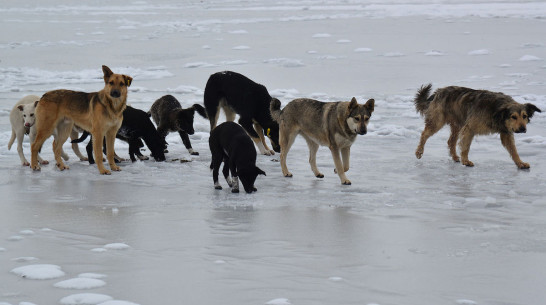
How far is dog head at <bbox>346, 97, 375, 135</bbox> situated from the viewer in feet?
31.3

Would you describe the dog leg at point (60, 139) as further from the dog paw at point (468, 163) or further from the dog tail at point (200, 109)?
the dog paw at point (468, 163)

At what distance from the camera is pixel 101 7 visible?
44.8m

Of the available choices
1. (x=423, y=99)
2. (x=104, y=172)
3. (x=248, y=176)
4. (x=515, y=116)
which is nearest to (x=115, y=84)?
(x=104, y=172)

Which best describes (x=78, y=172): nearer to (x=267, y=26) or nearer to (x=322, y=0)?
(x=267, y=26)

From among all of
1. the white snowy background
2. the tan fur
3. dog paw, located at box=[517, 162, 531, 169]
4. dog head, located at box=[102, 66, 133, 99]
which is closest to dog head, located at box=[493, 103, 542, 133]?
dog paw, located at box=[517, 162, 531, 169]

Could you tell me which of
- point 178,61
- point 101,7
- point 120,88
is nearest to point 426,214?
point 120,88

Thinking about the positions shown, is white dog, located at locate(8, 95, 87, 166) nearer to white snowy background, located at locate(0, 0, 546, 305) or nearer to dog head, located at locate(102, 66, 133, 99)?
white snowy background, located at locate(0, 0, 546, 305)

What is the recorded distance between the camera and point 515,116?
10602 millimetres

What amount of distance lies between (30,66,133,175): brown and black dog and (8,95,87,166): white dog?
199 millimetres

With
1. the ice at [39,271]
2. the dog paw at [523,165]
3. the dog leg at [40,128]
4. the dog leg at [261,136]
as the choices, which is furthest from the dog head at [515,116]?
the ice at [39,271]

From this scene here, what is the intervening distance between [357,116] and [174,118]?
12.4 ft

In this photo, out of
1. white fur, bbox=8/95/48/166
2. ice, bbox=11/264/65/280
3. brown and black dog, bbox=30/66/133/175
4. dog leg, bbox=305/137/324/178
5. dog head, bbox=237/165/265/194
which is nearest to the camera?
ice, bbox=11/264/65/280

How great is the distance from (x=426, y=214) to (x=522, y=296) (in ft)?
8.64

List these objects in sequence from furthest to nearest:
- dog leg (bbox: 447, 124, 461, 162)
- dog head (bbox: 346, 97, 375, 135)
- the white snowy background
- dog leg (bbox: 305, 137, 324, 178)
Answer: dog leg (bbox: 447, 124, 461, 162), dog leg (bbox: 305, 137, 324, 178), dog head (bbox: 346, 97, 375, 135), the white snowy background
